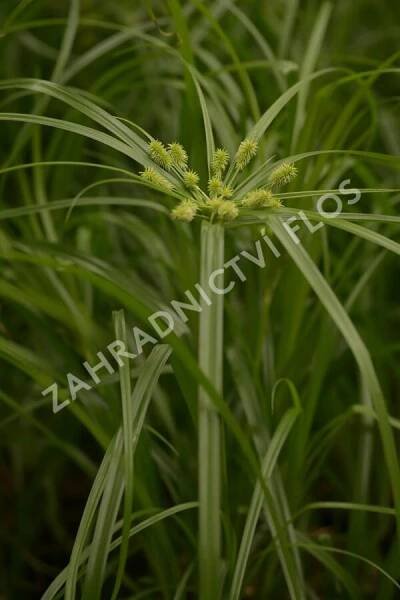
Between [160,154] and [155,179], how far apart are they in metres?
0.04

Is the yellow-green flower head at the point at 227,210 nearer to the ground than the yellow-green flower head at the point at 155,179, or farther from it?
nearer to the ground

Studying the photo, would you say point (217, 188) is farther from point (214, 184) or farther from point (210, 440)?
point (210, 440)

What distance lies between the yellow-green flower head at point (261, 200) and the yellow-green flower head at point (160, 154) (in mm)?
72

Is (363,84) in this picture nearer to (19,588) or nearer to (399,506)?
(399,506)

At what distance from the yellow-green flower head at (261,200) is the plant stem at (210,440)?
4 cm

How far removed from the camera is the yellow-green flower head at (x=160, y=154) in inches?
23.3

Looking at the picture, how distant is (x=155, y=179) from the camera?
1.86 ft

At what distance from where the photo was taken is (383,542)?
3.59 ft

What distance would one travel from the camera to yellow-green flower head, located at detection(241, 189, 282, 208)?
563mm

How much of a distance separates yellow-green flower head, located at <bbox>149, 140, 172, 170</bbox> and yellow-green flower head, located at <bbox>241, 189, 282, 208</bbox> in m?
0.07

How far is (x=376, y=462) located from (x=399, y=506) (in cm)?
51

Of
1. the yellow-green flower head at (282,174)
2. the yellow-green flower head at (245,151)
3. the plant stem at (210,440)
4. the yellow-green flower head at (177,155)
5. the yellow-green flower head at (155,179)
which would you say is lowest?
the plant stem at (210,440)

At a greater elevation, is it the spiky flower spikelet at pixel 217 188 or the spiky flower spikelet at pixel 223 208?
the spiky flower spikelet at pixel 217 188

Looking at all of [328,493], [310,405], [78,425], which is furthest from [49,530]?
[310,405]
